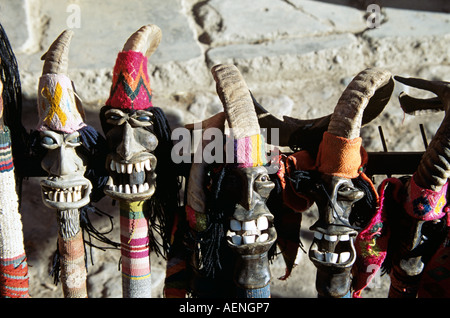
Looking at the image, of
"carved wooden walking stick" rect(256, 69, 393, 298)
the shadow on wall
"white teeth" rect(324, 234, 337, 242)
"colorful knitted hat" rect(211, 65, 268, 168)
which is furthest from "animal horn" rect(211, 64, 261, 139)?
the shadow on wall

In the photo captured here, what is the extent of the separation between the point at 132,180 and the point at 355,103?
46 cm

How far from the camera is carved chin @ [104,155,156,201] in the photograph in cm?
105

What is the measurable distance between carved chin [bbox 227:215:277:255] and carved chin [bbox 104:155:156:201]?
19cm

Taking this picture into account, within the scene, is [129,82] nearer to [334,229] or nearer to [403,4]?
[334,229]

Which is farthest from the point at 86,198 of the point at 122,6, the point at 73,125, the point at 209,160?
the point at 122,6

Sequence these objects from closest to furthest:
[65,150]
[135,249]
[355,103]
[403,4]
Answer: [355,103]
[65,150]
[135,249]
[403,4]

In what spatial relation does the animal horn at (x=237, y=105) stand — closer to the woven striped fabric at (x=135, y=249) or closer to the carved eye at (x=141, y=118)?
the carved eye at (x=141, y=118)

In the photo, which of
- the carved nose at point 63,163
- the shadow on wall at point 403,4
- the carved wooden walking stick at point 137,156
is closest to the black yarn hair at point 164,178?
the carved wooden walking stick at point 137,156

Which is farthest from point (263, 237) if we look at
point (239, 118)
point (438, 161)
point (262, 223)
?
point (438, 161)

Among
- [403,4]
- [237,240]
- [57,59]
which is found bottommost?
[237,240]

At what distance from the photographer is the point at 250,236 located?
1026mm

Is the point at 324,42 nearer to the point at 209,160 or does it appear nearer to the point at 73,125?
the point at 209,160

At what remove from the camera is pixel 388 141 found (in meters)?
1.69
